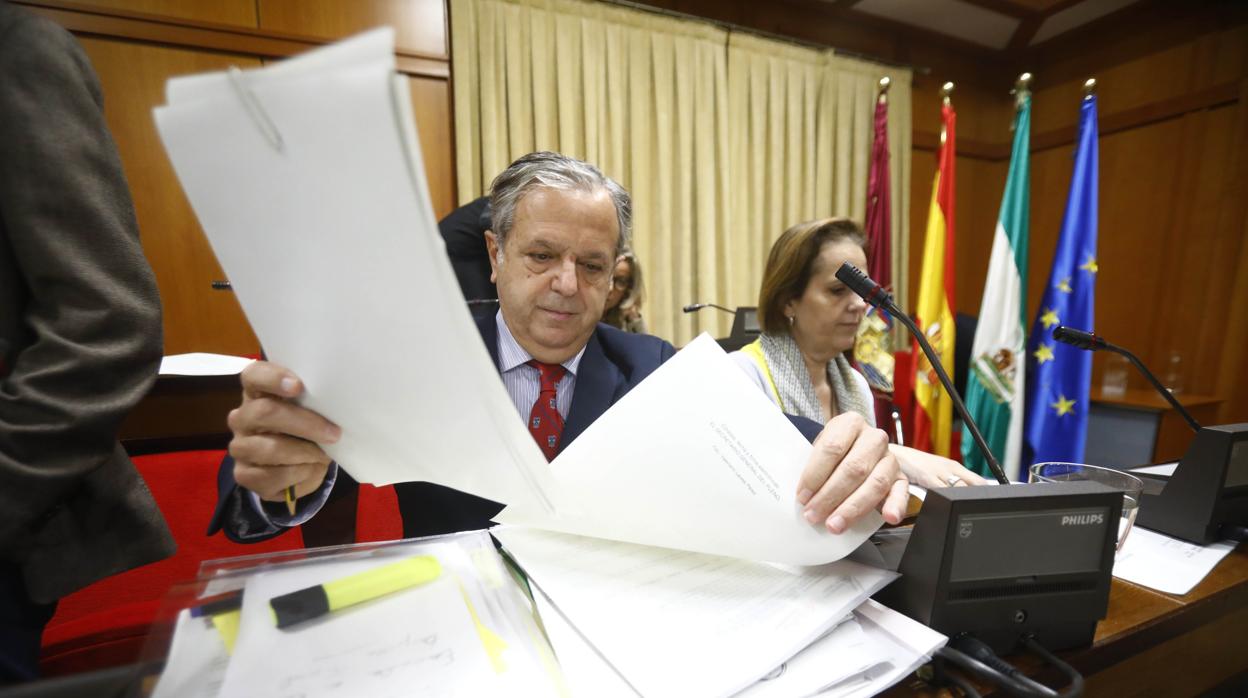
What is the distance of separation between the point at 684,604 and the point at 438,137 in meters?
2.73

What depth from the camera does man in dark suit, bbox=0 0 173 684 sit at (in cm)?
56

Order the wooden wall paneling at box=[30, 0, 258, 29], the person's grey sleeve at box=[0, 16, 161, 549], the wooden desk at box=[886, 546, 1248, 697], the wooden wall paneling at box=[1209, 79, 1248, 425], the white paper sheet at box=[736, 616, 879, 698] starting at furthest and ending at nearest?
the wooden wall paneling at box=[1209, 79, 1248, 425] → the wooden wall paneling at box=[30, 0, 258, 29] → the person's grey sleeve at box=[0, 16, 161, 549] → the wooden desk at box=[886, 546, 1248, 697] → the white paper sheet at box=[736, 616, 879, 698]

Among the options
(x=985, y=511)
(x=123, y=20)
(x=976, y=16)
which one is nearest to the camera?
(x=985, y=511)

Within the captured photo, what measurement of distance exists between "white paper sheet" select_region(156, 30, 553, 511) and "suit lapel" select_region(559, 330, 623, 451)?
0.49 m

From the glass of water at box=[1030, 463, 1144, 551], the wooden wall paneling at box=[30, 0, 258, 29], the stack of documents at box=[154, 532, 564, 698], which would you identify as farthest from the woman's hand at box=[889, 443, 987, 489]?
the wooden wall paneling at box=[30, 0, 258, 29]

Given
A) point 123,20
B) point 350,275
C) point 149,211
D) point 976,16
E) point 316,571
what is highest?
point 976,16

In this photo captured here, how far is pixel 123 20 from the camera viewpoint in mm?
2117

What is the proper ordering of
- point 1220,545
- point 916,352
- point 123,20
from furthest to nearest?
point 916,352, point 123,20, point 1220,545

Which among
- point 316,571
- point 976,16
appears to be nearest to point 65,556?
point 316,571

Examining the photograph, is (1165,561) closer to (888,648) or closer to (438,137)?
(888,648)

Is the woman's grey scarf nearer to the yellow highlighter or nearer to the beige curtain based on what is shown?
the yellow highlighter

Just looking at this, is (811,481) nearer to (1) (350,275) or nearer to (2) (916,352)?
(1) (350,275)

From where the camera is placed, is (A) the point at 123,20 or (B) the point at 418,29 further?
(B) the point at 418,29

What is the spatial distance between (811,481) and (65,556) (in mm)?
825
